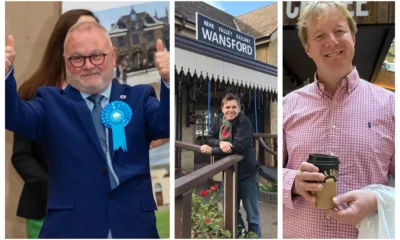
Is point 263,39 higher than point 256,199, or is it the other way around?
point 263,39

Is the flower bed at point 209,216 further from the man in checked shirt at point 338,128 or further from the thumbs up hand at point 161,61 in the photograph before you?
the thumbs up hand at point 161,61

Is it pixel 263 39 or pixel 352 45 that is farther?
pixel 263 39

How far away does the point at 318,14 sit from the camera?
2.42m

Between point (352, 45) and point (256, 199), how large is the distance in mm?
1158

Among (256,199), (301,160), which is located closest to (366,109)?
(301,160)

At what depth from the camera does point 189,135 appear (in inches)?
102

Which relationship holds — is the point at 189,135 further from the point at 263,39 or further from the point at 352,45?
the point at 352,45

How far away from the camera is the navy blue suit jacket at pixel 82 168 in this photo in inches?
96.3

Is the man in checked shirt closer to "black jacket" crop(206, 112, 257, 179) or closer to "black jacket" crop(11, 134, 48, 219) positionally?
"black jacket" crop(206, 112, 257, 179)

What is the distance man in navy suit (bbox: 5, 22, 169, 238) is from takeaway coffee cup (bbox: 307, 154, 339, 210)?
3.14 ft

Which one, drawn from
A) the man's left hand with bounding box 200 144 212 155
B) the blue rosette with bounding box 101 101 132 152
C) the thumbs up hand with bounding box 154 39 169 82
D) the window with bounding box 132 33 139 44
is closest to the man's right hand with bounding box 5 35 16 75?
the blue rosette with bounding box 101 101 132 152

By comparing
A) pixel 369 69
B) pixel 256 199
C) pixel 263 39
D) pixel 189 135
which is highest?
pixel 263 39

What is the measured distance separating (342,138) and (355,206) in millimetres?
406

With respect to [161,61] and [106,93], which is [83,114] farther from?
[161,61]
